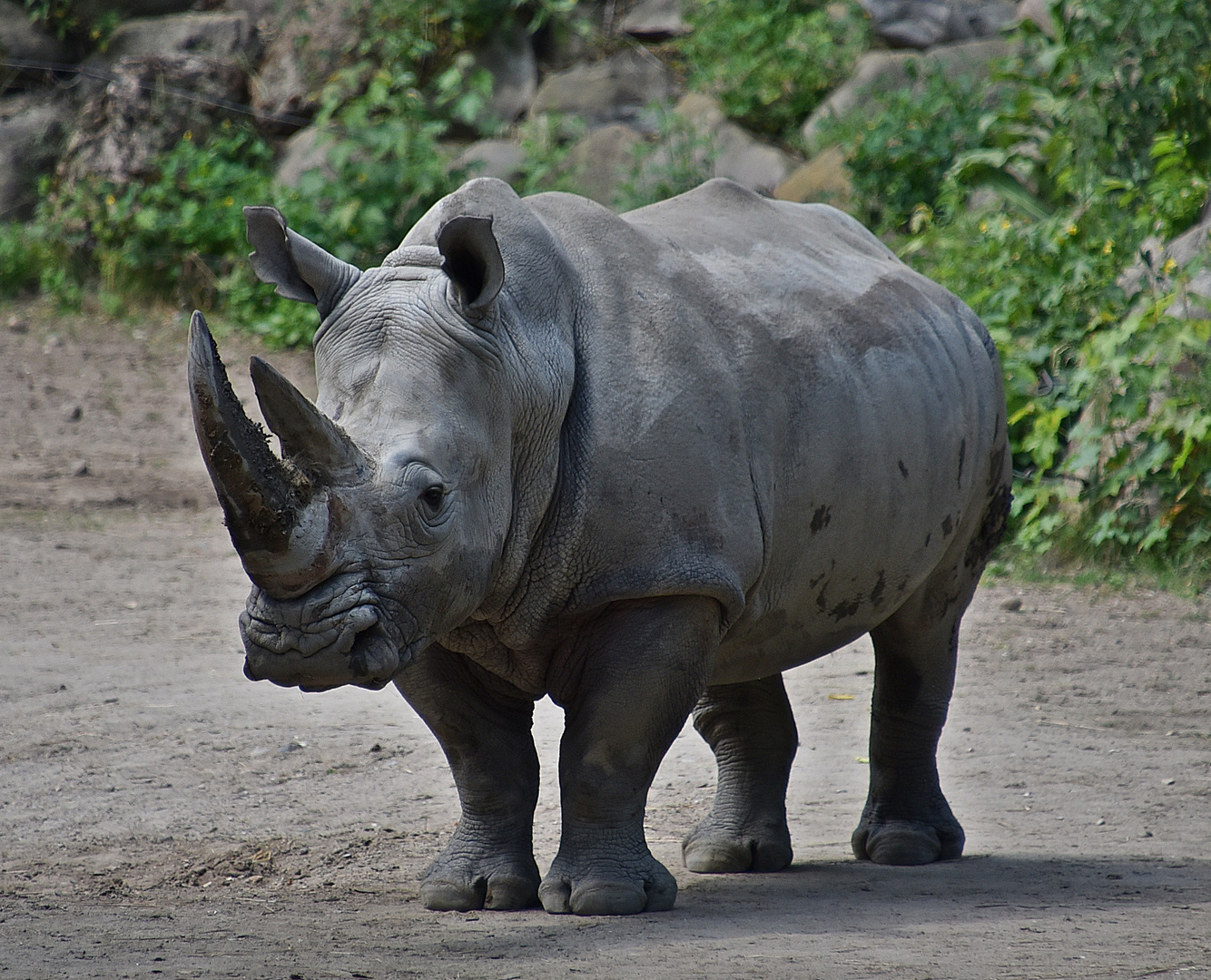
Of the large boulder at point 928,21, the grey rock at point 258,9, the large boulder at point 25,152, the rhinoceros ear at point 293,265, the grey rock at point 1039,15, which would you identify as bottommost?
the large boulder at point 25,152

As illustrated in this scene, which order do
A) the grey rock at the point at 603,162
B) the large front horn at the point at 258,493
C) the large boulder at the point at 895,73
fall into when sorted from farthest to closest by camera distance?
the large boulder at the point at 895,73 → the grey rock at the point at 603,162 → the large front horn at the point at 258,493

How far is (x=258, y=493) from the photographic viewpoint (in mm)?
2971

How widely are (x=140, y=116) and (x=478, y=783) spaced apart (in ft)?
36.5

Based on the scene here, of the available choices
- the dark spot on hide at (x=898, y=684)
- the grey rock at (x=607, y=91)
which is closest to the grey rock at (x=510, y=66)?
the grey rock at (x=607, y=91)

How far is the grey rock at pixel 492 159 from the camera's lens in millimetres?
13008

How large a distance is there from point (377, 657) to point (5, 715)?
309 centimetres

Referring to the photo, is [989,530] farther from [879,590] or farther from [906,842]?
[906,842]

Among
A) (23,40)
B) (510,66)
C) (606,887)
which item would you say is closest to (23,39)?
(23,40)

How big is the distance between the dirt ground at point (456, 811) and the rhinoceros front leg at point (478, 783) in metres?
0.14

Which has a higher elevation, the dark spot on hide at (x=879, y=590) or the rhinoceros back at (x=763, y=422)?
the rhinoceros back at (x=763, y=422)

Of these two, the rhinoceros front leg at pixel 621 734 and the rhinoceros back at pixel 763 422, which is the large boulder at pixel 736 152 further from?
the rhinoceros front leg at pixel 621 734

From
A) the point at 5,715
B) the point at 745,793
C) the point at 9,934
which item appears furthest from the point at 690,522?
the point at 5,715

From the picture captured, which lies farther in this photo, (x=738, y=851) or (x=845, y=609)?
(x=738, y=851)

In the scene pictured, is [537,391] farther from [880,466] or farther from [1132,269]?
[1132,269]
